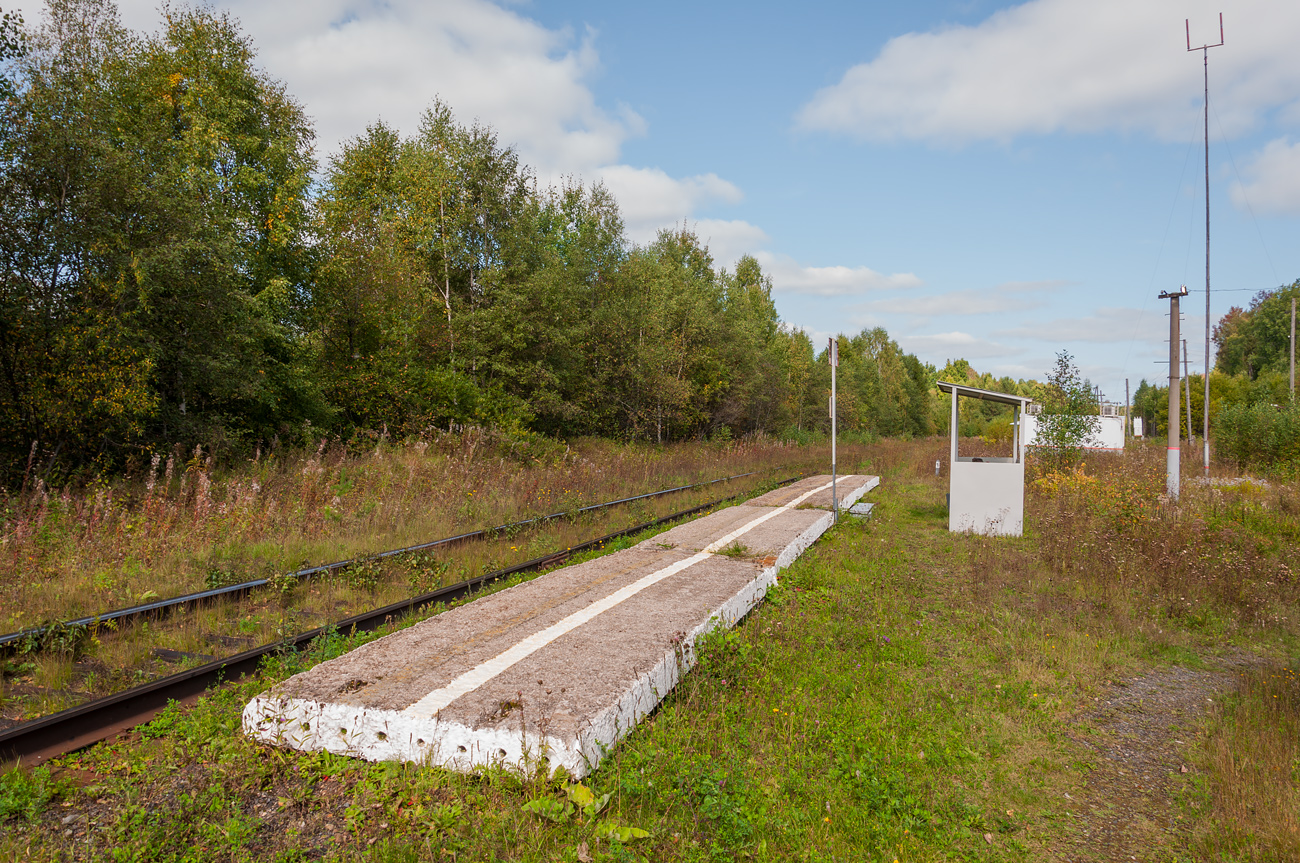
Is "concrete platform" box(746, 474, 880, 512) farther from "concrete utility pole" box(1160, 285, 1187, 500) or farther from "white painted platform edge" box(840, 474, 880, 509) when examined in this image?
"concrete utility pole" box(1160, 285, 1187, 500)

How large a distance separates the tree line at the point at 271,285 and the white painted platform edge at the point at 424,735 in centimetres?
772

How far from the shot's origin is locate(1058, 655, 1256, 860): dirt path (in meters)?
3.46

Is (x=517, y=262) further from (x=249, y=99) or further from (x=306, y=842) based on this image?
(x=306, y=842)

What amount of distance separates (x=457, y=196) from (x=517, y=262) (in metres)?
3.15

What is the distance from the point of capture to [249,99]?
60.1 feet

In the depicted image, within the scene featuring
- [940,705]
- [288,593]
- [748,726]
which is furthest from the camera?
[288,593]

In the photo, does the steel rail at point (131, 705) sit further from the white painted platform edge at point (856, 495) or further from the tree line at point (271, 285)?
the white painted platform edge at point (856, 495)

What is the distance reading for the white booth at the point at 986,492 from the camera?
11.9 meters

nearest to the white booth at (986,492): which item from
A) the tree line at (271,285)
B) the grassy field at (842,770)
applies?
the grassy field at (842,770)

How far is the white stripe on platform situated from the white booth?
636cm

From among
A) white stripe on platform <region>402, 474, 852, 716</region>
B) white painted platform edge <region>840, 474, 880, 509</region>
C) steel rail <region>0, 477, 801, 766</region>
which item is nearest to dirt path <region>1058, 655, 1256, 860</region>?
white stripe on platform <region>402, 474, 852, 716</region>

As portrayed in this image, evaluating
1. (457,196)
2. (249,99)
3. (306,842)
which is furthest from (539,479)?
(249,99)

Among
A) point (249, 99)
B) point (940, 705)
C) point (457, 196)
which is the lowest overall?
point (940, 705)

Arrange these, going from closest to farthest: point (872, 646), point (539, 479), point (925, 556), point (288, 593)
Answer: point (872, 646)
point (288, 593)
point (925, 556)
point (539, 479)
